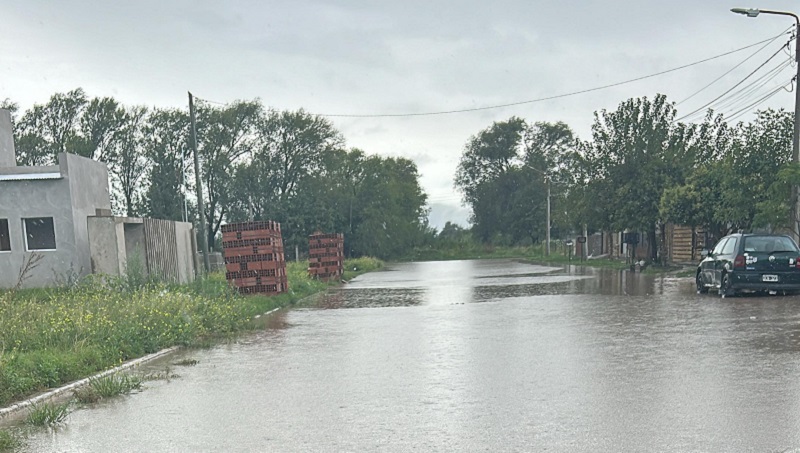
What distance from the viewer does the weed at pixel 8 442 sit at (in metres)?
6.43

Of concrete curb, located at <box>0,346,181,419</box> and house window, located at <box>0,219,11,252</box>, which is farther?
house window, located at <box>0,219,11,252</box>

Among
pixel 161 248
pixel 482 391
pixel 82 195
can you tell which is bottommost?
pixel 482 391

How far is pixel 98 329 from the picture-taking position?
1207 centimetres

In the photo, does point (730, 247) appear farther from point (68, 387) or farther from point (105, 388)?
point (68, 387)

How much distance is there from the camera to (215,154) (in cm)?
7431

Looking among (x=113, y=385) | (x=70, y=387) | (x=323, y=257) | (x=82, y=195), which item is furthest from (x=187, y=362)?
(x=323, y=257)

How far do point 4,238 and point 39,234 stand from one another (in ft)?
3.67

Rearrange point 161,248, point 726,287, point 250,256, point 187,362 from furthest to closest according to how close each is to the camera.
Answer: point 161,248, point 250,256, point 726,287, point 187,362

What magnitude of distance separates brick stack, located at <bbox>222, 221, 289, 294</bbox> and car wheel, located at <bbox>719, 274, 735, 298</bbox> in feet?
38.5

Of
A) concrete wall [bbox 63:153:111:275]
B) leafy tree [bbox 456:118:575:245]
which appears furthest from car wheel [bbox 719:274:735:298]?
leafy tree [bbox 456:118:575:245]

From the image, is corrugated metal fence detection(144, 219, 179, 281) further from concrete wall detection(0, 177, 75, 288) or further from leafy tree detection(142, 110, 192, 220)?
leafy tree detection(142, 110, 192, 220)

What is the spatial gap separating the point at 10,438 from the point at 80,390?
2.11 meters

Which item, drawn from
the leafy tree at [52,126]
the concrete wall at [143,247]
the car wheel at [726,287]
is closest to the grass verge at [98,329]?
the concrete wall at [143,247]

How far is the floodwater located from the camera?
20.8 ft
